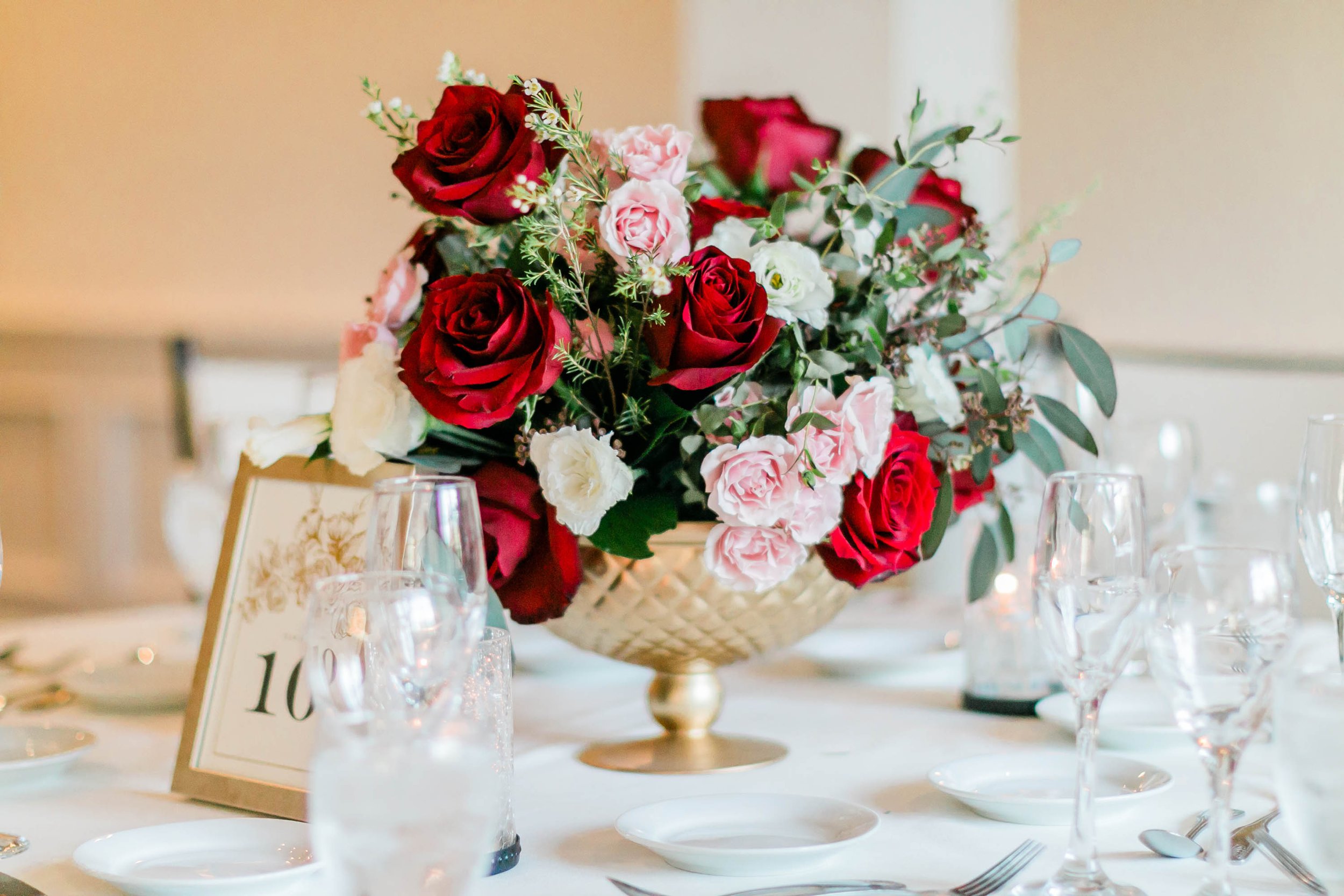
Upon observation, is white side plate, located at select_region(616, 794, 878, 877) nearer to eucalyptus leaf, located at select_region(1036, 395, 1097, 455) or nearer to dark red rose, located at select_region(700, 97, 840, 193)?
eucalyptus leaf, located at select_region(1036, 395, 1097, 455)

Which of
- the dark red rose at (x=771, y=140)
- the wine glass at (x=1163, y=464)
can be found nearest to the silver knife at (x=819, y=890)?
the dark red rose at (x=771, y=140)

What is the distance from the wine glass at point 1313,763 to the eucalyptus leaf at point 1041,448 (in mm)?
486

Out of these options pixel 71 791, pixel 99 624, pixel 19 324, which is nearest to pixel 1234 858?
pixel 71 791

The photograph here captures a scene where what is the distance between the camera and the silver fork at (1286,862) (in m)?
0.75

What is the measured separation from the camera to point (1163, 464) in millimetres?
1598

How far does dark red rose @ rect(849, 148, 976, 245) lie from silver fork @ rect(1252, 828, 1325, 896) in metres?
0.54

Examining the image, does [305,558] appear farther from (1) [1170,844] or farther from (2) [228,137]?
(2) [228,137]

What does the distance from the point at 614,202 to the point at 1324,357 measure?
7.28 feet

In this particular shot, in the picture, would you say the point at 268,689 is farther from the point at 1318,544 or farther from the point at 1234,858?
the point at 1318,544

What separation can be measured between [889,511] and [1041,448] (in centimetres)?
19

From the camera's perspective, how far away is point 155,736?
3.85 ft

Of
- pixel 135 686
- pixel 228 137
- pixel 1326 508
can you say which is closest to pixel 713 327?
pixel 1326 508

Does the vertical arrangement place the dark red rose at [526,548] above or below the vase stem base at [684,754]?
above

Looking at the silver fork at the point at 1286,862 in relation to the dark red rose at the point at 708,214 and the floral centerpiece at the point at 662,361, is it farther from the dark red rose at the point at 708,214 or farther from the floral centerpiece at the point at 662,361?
the dark red rose at the point at 708,214
